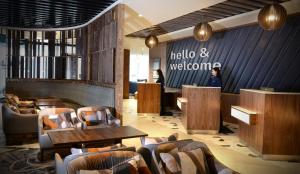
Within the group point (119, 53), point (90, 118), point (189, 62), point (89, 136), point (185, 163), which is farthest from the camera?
point (189, 62)

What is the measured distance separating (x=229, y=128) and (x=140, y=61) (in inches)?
388

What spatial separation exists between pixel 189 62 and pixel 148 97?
7.69 ft

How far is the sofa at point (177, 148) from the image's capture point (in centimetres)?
245

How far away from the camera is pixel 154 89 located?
9.32 metres

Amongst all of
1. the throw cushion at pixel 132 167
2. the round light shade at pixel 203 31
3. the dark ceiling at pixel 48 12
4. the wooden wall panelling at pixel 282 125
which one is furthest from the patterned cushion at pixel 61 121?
the round light shade at pixel 203 31

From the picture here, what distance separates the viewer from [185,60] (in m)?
10.7

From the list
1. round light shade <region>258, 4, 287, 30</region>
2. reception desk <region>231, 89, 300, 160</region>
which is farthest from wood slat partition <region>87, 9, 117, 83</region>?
reception desk <region>231, 89, 300, 160</region>

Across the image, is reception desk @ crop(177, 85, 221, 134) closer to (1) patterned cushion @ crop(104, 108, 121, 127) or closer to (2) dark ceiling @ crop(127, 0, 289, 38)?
(2) dark ceiling @ crop(127, 0, 289, 38)

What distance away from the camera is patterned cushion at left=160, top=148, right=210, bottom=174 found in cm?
240

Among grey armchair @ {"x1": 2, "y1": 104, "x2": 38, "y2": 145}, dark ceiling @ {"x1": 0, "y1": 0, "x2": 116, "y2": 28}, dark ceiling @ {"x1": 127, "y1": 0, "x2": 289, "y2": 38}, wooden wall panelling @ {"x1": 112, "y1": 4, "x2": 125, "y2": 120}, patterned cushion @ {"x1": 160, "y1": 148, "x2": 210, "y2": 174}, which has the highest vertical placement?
dark ceiling @ {"x1": 0, "y1": 0, "x2": 116, "y2": 28}

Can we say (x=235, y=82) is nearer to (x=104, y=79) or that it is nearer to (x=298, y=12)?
(x=298, y=12)

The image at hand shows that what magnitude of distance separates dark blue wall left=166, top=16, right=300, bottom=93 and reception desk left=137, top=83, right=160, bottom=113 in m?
1.76

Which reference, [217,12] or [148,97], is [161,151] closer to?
[217,12]

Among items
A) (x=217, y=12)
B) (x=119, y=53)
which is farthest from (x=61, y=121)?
(x=217, y=12)
